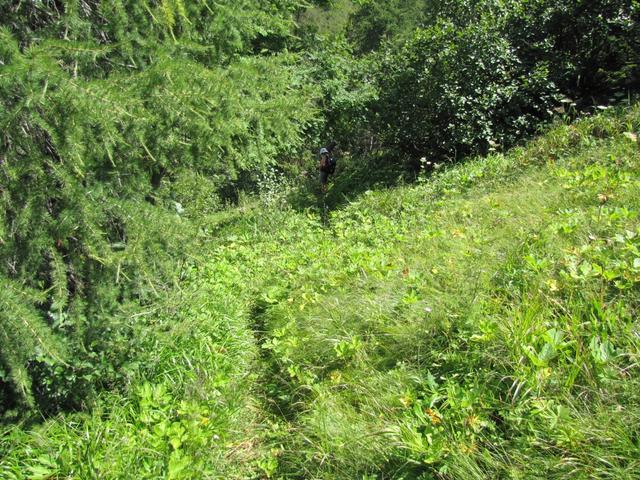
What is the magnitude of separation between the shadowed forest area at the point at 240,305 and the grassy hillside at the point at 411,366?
2 cm

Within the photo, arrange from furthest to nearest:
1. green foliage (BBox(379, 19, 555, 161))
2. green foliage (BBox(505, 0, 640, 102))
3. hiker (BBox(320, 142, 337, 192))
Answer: hiker (BBox(320, 142, 337, 192)), green foliage (BBox(379, 19, 555, 161)), green foliage (BBox(505, 0, 640, 102))

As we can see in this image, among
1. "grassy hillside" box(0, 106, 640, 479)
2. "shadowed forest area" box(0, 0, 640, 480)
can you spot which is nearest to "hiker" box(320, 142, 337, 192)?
"shadowed forest area" box(0, 0, 640, 480)

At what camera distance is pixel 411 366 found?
275cm

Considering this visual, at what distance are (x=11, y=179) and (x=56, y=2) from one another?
1.25 meters

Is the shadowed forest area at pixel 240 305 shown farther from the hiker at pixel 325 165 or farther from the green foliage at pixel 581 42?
the hiker at pixel 325 165

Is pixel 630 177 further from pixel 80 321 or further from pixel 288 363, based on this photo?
pixel 80 321

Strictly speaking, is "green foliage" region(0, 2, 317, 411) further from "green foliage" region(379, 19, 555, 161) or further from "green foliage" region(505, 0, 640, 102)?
"green foliage" region(505, 0, 640, 102)

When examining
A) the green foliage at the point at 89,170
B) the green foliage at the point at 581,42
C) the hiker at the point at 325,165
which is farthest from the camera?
the hiker at the point at 325,165

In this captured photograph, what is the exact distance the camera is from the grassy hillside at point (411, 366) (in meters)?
2.04

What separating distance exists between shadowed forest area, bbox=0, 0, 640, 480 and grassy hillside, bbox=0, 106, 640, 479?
2cm

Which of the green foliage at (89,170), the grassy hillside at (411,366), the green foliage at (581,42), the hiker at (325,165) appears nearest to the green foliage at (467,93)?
the green foliage at (581,42)

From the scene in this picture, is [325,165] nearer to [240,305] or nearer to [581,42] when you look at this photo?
[581,42]

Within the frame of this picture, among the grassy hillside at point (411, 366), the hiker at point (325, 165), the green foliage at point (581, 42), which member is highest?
the green foliage at point (581, 42)

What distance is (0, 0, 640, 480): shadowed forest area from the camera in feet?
6.68
